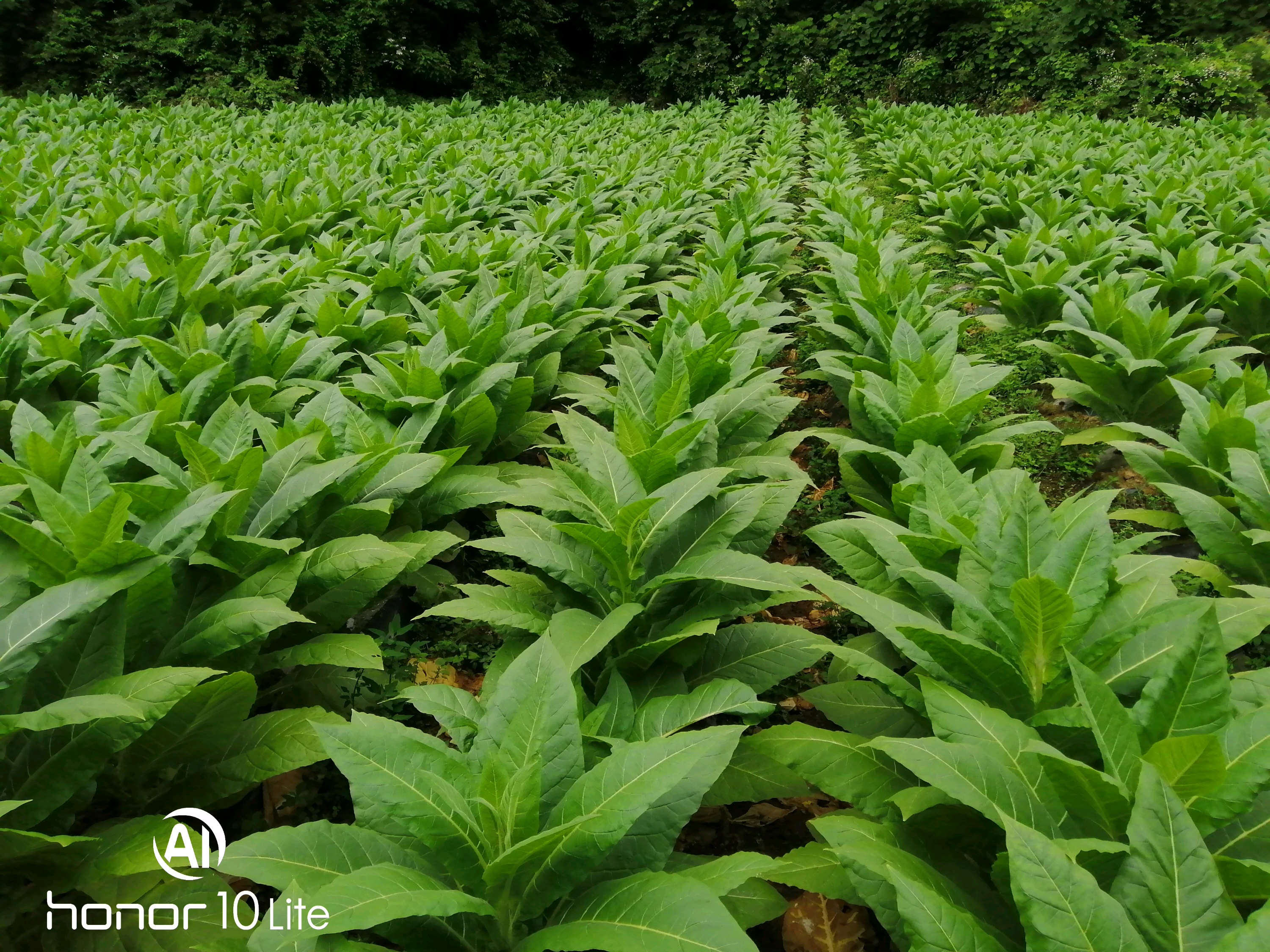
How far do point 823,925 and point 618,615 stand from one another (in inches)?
34.6

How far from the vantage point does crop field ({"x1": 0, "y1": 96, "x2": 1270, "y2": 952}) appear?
1.49 metres

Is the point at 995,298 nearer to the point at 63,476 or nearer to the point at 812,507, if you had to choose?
the point at 812,507

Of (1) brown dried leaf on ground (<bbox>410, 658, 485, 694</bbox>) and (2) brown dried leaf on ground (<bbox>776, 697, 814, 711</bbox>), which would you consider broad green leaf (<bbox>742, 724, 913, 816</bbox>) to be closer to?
(2) brown dried leaf on ground (<bbox>776, 697, 814, 711</bbox>)

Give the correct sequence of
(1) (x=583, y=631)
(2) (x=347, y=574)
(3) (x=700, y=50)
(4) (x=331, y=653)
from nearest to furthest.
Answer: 1. (1) (x=583, y=631)
2. (4) (x=331, y=653)
3. (2) (x=347, y=574)
4. (3) (x=700, y=50)

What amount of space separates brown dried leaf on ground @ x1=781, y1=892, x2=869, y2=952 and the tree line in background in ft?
67.3

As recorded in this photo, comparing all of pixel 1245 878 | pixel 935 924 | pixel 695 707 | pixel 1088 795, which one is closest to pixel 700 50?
pixel 695 707

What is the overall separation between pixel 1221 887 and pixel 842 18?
1128 inches

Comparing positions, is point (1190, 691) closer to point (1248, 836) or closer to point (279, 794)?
point (1248, 836)

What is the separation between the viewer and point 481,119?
15844 millimetres

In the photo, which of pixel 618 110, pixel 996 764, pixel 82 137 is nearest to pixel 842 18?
pixel 618 110

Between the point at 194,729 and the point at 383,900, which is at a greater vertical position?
the point at 383,900

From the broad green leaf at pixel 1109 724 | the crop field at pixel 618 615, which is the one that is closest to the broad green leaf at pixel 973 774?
the crop field at pixel 618 615

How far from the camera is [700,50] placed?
2700 cm

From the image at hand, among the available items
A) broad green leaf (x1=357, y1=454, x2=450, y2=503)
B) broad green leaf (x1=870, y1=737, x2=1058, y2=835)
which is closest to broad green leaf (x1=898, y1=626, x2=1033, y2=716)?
broad green leaf (x1=870, y1=737, x2=1058, y2=835)
